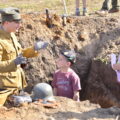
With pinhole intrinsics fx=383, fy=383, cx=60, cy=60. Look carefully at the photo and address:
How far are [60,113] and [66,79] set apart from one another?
1.09 meters

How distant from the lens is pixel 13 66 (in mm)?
5203

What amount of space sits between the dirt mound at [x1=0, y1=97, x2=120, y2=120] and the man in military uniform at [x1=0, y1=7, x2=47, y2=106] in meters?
0.47

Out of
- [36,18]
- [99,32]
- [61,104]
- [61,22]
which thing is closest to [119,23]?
[99,32]

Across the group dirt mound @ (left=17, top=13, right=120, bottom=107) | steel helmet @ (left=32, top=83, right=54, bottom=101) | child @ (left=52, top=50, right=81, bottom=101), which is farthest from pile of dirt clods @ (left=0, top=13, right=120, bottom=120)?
steel helmet @ (left=32, top=83, right=54, bottom=101)

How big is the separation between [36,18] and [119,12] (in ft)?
8.88

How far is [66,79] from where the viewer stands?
619cm

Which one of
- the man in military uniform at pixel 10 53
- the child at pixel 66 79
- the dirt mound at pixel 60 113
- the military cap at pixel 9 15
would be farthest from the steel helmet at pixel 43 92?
the military cap at pixel 9 15

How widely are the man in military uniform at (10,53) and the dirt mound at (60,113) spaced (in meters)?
0.47

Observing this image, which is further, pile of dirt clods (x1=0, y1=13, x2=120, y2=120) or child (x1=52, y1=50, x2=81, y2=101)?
pile of dirt clods (x1=0, y1=13, x2=120, y2=120)

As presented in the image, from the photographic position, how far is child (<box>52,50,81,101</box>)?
19.8 feet

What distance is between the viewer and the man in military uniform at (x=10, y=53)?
525cm

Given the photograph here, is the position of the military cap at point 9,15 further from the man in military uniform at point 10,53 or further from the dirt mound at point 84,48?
the dirt mound at point 84,48

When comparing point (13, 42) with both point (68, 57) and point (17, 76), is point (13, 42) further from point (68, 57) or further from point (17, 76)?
point (68, 57)

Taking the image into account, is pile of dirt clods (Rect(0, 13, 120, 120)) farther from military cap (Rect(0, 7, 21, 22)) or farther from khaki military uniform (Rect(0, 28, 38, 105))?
military cap (Rect(0, 7, 21, 22))
